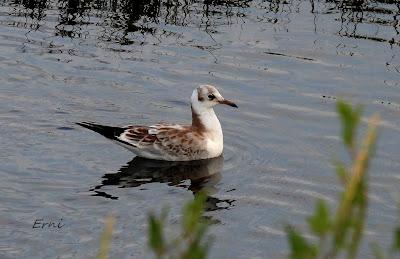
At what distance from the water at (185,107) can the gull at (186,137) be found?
227 millimetres

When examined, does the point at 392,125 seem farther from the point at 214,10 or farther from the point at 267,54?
the point at 214,10

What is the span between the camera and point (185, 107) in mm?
12375

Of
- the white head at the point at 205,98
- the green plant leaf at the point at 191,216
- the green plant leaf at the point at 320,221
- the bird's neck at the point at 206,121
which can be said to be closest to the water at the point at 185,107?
the bird's neck at the point at 206,121

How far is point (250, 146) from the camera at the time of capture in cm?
1105

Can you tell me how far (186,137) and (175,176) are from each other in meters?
0.79

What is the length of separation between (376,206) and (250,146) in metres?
2.19

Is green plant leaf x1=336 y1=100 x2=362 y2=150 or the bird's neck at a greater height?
green plant leaf x1=336 y1=100 x2=362 y2=150

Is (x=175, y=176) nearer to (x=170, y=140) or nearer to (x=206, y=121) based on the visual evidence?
(x=170, y=140)

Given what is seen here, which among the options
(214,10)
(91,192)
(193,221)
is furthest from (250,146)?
(193,221)

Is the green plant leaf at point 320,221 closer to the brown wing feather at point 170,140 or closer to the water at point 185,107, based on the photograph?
the water at point 185,107

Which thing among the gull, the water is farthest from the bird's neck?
the water

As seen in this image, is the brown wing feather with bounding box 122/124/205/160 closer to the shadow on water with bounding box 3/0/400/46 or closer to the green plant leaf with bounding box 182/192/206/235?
the shadow on water with bounding box 3/0/400/46

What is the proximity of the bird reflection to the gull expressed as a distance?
10 centimetres

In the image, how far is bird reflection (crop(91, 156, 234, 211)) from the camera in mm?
9469
